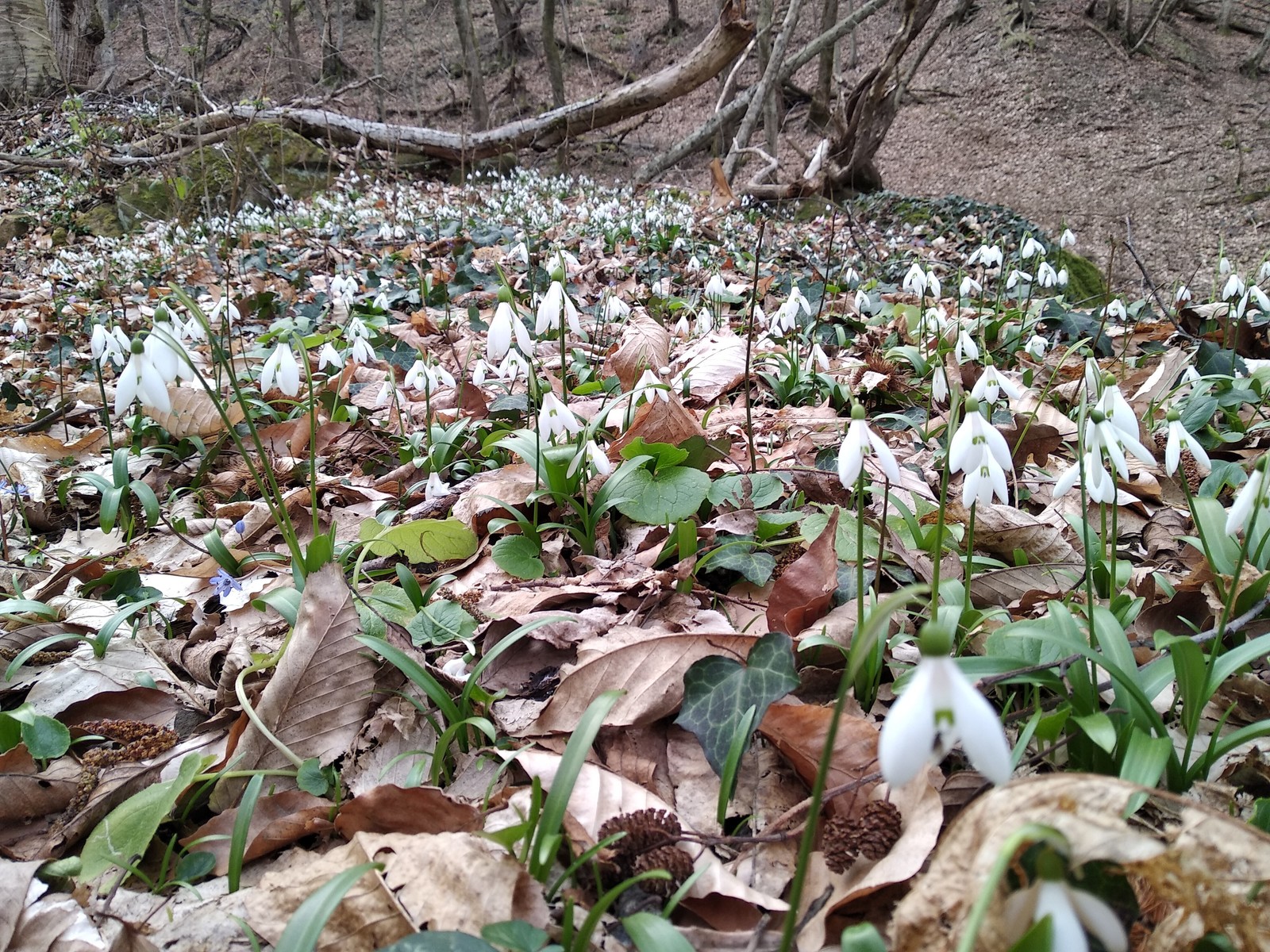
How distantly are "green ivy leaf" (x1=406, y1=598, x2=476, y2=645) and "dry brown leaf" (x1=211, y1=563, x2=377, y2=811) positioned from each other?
0.15 metres

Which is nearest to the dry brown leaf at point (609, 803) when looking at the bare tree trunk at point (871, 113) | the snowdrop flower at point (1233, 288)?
the snowdrop flower at point (1233, 288)

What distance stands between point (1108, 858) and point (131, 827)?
1.49m

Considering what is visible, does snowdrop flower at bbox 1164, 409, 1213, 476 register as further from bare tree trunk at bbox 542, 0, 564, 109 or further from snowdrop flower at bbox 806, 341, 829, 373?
bare tree trunk at bbox 542, 0, 564, 109

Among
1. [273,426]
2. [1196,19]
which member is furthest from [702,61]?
[1196,19]

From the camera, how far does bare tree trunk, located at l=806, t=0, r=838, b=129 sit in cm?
1260

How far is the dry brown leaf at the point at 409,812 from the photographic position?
123cm

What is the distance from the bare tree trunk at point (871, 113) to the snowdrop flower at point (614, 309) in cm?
656

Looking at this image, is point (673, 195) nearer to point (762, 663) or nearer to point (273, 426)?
point (273, 426)

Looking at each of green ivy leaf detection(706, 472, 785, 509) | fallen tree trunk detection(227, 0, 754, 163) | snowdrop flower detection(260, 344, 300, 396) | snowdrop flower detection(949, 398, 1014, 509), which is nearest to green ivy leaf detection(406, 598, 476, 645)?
green ivy leaf detection(706, 472, 785, 509)

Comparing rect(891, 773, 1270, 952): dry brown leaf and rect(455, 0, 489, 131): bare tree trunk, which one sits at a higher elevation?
rect(455, 0, 489, 131): bare tree trunk

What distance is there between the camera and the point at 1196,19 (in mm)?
18328

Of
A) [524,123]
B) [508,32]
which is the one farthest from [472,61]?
[508,32]

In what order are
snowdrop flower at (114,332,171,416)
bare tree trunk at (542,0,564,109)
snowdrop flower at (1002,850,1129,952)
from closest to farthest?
snowdrop flower at (1002,850,1129,952) < snowdrop flower at (114,332,171,416) < bare tree trunk at (542,0,564,109)

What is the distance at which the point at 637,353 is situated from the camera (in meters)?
3.43
